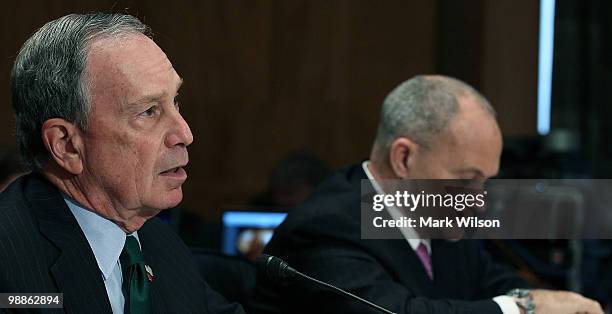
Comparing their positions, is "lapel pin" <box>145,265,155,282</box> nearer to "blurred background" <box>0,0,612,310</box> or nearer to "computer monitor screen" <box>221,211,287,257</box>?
"computer monitor screen" <box>221,211,287,257</box>

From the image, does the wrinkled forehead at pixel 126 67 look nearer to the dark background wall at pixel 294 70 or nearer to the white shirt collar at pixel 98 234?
the white shirt collar at pixel 98 234

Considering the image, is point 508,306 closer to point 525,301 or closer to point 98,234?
point 525,301

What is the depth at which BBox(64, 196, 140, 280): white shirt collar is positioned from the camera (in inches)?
65.1

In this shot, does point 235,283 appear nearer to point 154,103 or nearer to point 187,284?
point 187,284

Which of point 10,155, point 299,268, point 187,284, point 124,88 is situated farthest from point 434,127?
point 10,155

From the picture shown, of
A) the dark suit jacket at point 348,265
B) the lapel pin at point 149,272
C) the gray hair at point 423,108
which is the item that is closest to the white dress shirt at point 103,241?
the lapel pin at point 149,272

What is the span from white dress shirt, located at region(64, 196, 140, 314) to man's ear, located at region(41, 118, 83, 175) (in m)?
0.07

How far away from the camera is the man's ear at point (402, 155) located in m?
2.51

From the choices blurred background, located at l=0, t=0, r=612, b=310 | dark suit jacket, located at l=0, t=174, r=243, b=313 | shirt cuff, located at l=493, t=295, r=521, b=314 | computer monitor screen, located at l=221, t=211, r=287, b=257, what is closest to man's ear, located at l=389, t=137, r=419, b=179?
Answer: shirt cuff, located at l=493, t=295, r=521, b=314

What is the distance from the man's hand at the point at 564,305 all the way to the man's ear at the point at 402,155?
48cm

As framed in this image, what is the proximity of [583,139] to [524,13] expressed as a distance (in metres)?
0.80

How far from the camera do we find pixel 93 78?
1.59m

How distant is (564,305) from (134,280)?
1.05m

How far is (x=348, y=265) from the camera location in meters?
2.26
